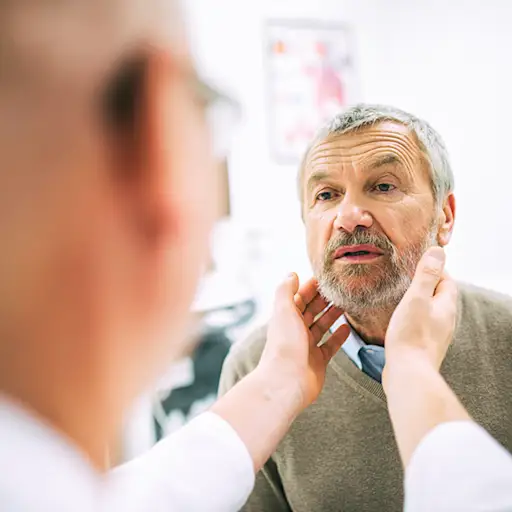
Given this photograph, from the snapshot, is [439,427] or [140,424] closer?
[439,427]

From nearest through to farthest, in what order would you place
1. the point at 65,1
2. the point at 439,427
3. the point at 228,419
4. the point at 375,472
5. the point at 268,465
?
the point at 65,1 < the point at 439,427 < the point at 228,419 < the point at 375,472 < the point at 268,465

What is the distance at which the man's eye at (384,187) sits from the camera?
→ 1113 mm

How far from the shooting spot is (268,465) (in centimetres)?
112

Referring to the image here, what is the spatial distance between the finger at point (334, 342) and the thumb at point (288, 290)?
0.39ft

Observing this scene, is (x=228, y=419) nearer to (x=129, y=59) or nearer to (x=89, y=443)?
(x=89, y=443)

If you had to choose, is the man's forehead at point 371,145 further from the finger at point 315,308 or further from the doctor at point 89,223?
the doctor at point 89,223

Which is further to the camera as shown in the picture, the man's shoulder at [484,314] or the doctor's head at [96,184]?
the man's shoulder at [484,314]

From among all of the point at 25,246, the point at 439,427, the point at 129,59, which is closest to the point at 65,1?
the point at 129,59

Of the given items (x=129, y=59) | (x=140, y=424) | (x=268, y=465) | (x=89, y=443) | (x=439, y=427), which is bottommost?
(x=140, y=424)

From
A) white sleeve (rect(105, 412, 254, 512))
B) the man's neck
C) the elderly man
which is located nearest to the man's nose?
the elderly man

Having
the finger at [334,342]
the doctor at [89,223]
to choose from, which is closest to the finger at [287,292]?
the finger at [334,342]

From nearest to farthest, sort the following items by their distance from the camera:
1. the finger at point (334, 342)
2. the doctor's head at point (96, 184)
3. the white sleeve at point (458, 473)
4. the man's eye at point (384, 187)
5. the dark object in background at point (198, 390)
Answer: the doctor's head at point (96, 184) → the white sleeve at point (458, 473) → the finger at point (334, 342) → the man's eye at point (384, 187) → the dark object in background at point (198, 390)

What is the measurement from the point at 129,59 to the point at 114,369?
0.20 metres

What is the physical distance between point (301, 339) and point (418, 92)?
1925 millimetres
